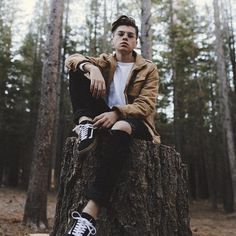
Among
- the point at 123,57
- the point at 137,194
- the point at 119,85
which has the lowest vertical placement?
the point at 137,194

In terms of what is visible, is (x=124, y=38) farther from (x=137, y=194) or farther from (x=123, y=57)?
(x=137, y=194)

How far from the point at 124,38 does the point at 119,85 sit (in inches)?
20.2

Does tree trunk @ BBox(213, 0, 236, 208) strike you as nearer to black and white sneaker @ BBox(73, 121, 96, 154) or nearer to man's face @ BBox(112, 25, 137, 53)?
man's face @ BBox(112, 25, 137, 53)

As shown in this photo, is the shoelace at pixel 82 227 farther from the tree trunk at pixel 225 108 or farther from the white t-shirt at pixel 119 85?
the tree trunk at pixel 225 108

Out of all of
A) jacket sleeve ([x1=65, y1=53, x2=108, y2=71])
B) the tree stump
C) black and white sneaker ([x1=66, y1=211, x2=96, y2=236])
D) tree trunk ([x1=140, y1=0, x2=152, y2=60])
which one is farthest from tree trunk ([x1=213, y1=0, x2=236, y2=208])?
black and white sneaker ([x1=66, y1=211, x2=96, y2=236])

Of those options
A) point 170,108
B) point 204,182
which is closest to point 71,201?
point 170,108

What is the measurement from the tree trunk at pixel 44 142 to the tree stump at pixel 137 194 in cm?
455

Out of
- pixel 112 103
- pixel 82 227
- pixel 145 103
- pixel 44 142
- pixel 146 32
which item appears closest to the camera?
pixel 82 227

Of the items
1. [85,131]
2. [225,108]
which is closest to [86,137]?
[85,131]

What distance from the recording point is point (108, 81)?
3184mm

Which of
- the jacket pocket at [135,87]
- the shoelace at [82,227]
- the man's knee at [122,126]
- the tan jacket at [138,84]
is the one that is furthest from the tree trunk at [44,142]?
the shoelace at [82,227]

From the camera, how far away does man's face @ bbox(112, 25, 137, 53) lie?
327 cm

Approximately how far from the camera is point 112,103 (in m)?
3.12

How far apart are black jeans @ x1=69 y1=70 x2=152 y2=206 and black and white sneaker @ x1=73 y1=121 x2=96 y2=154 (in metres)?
0.12
